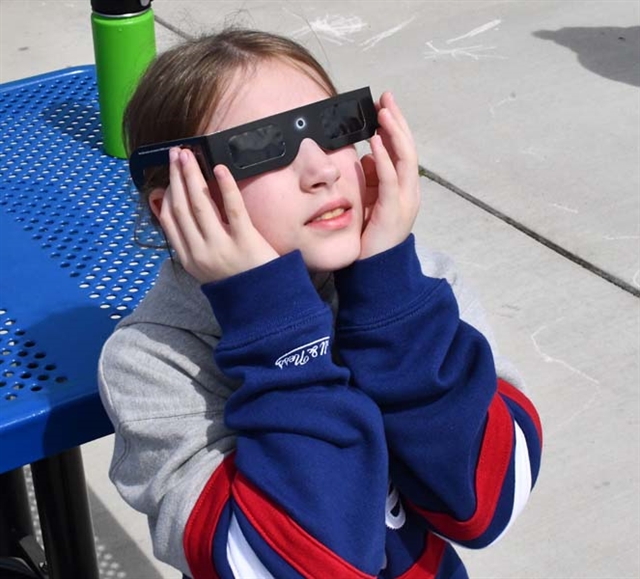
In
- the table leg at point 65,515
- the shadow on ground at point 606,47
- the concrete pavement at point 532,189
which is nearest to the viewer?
the table leg at point 65,515

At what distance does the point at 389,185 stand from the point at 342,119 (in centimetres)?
9

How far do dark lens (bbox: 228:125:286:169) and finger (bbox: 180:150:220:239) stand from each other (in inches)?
1.7

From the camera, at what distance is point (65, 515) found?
6.39ft

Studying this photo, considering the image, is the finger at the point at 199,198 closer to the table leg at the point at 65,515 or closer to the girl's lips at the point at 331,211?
the girl's lips at the point at 331,211

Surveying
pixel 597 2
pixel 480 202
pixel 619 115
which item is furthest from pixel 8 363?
pixel 597 2

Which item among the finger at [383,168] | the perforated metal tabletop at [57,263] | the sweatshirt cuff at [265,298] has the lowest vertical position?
the perforated metal tabletop at [57,263]

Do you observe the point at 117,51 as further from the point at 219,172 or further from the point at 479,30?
the point at 479,30

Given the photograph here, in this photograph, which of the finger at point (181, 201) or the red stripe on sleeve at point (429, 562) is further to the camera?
the red stripe on sleeve at point (429, 562)

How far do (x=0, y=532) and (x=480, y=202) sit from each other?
2.04 metres

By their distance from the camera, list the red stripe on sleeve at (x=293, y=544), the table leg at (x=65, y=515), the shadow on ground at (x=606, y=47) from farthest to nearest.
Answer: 1. the shadow on ground at (x=606, y=47)
2. the table leg at (x=65, y=515)
3. the red stripe on sleeve at (x=293, y=544)

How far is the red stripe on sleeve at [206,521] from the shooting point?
52.0 inches

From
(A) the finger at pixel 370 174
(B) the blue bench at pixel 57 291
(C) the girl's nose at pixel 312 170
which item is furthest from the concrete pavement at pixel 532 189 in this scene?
(C) the girl's nose at pixel 312 170

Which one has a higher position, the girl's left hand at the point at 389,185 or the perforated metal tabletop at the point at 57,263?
the girl's left hand at the point at 389,185

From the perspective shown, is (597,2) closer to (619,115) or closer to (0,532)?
(619,115)
